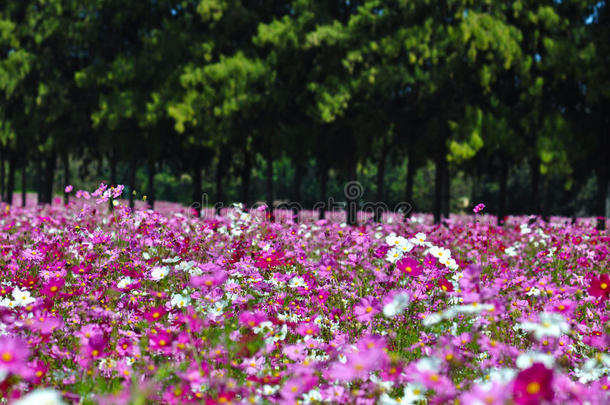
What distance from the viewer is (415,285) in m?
3.51

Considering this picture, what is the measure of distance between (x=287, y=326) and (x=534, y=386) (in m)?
1.80

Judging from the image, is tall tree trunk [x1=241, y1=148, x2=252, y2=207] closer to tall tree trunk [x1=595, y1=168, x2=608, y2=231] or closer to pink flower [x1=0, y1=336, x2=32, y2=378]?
tall tree trunk [x1=595, y1=168, x2=608, y2=231]

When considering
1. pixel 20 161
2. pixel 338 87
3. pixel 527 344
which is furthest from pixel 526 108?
pixel 20 161

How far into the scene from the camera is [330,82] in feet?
42.6

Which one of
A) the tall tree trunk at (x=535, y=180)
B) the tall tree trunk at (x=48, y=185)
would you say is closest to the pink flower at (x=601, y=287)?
the tall tree trunk at (x=535, y=180)

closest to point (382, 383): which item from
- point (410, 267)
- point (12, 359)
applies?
point (410, 267)

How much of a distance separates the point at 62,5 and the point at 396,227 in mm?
15705

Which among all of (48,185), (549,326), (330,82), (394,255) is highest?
(330,82)

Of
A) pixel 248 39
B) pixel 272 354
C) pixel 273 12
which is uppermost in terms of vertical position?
pixel 273 12

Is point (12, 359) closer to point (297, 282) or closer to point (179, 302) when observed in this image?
point (179, 302)

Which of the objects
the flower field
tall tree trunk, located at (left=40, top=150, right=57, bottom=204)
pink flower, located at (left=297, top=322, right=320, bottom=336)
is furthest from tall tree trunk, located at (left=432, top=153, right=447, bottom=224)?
tall tree trunk, located at (left=40, top=150, right=57, bottom=204)

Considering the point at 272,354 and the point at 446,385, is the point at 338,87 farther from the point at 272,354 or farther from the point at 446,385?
the point at 446,385

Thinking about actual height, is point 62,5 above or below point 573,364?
above

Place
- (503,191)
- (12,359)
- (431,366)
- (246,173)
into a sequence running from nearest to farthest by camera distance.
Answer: (12,359) < (431,366) < (503,191) < (246,173)
